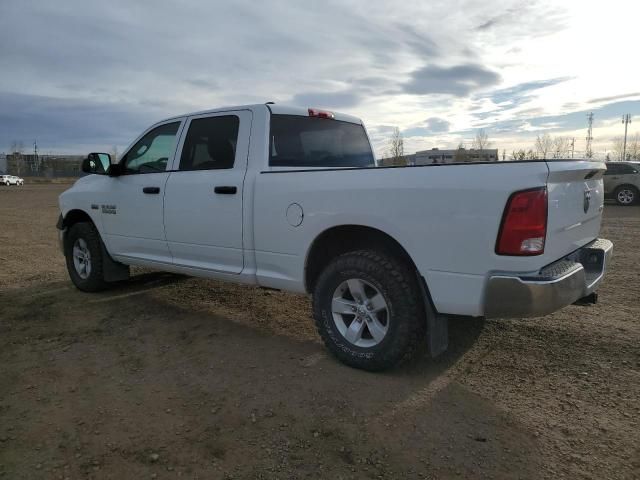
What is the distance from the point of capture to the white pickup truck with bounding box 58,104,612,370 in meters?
2.84

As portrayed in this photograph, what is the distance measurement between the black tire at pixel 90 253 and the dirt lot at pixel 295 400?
76 cm

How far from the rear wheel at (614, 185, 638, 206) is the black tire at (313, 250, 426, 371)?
17.0 metres

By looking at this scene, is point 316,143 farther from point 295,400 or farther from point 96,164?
point 96,164

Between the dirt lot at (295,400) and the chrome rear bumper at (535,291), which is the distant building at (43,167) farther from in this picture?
the chrome rear bumper at (535,291)

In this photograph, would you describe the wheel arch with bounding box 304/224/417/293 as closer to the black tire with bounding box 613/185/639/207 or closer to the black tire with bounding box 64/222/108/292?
the black tire with bounding box 64/222/108/292

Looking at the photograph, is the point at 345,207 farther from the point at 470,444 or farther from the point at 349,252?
the point at 470,444

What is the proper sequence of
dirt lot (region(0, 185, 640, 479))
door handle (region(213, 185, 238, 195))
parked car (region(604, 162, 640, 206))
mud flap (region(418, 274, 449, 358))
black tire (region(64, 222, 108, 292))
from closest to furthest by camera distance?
dirt lot (region(0, 185, 640, 479)), mud flap (region(418, 274, 449, 358)), door handle (region(213, 185, 238, 195)), black tire (region(64, 222, 108, 292)), parked car (region(604, 162, 640, 206))

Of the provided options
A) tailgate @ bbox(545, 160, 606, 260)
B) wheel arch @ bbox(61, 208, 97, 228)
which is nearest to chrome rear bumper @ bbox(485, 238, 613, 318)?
tailgate @ bbox(545, 160, 606, 260)

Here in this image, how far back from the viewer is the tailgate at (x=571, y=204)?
112 inches

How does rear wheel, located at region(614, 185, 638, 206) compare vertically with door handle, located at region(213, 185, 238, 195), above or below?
below

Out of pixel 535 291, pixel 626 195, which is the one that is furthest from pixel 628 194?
pixel 535 291

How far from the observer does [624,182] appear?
17.0 metres

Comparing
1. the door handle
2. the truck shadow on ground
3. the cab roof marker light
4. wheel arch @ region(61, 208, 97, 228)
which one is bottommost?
the truck shadow on ground

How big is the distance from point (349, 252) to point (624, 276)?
4.52 metres
